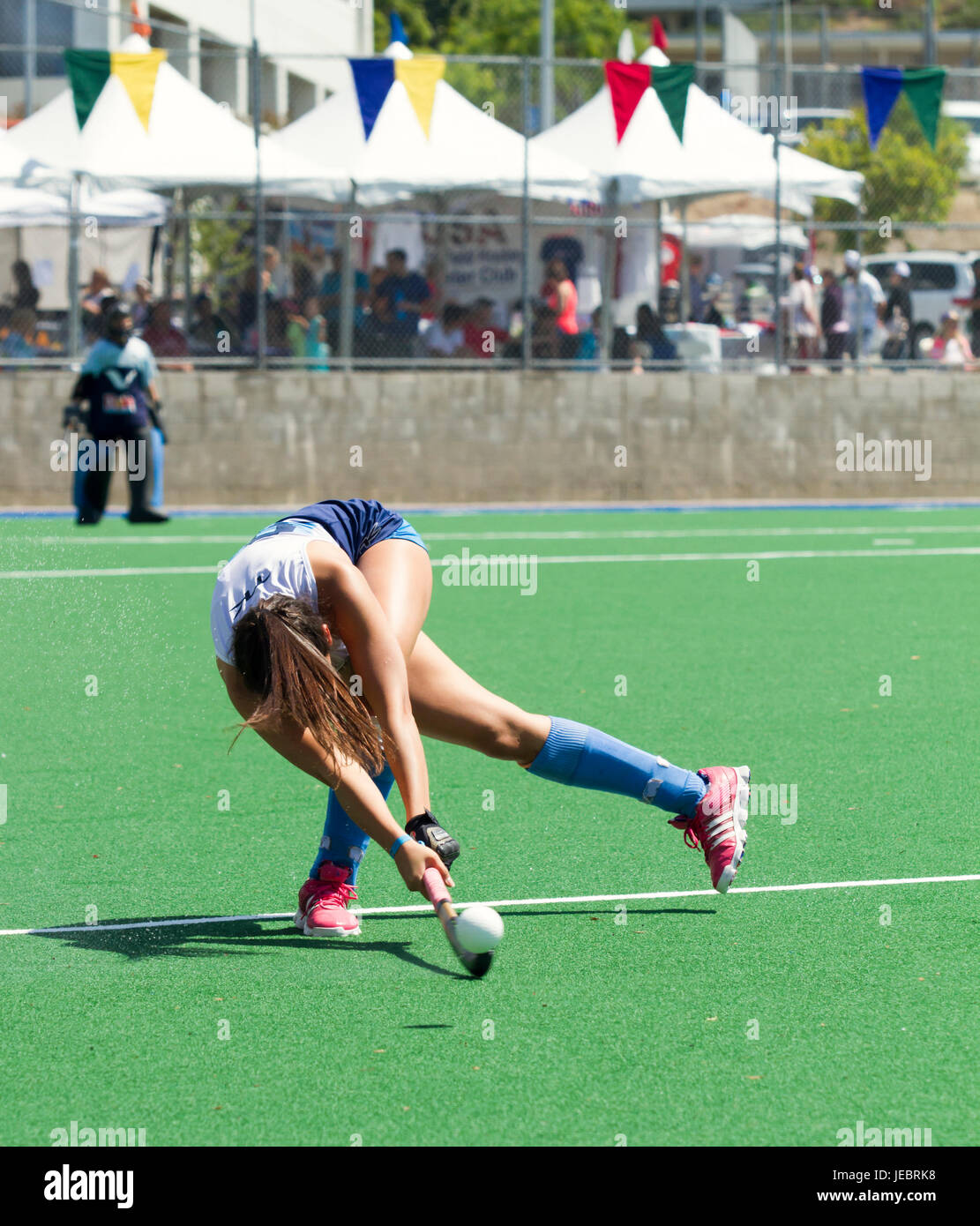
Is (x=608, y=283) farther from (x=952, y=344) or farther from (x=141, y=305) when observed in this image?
(x=141, y=305)

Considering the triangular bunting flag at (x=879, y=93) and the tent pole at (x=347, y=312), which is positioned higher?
the triangular bunting flag at (x=879, y=93)

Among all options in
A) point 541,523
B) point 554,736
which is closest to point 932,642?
point 554,736

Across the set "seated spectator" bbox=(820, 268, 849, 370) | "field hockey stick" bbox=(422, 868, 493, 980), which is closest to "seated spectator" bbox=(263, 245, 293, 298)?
"seated spectator" bbox=(820, 268, 849, 370)

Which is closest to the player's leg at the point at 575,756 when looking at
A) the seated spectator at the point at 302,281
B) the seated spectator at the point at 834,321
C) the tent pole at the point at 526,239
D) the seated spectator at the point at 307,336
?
the tent pole at the point at 526,239

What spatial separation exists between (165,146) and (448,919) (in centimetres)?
1587

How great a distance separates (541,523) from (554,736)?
13.0 meters

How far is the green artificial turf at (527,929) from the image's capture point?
160 inches

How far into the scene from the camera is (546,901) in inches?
224

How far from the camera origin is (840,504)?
20.3m

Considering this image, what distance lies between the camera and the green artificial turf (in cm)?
407

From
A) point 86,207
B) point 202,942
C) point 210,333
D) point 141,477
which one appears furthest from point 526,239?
point 202,942

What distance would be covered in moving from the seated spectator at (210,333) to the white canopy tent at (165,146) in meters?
1.43

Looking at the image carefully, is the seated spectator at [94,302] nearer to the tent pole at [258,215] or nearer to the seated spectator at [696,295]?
the tent pole at [258,215]
